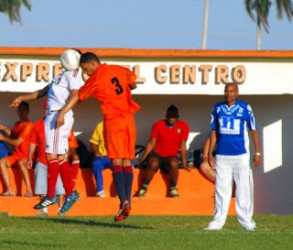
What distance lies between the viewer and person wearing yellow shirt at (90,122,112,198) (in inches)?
882

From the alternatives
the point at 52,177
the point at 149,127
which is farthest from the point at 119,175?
the point at 149,127

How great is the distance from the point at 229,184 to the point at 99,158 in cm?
718

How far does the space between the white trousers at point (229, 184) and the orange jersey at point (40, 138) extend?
5477 millimetres

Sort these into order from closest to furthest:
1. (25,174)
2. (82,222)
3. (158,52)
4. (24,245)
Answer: (24,245), (82,222), (25,174), (158,52)

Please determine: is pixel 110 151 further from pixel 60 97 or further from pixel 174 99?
pixel 174 99

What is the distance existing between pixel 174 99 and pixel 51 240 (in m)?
11.3

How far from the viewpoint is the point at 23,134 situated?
2275 centimetres

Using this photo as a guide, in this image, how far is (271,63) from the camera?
22.6m

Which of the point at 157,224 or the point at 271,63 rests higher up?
the point at 271,63

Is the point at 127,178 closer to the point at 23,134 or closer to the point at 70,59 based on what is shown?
the point at 70,59

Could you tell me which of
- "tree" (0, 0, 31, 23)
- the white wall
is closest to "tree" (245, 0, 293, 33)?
"tree" (0, 0, 31, 23)

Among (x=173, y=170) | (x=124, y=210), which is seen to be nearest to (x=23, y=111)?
(x=173, y=170)

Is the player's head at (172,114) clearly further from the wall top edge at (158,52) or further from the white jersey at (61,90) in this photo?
the white jersey at (61,90)

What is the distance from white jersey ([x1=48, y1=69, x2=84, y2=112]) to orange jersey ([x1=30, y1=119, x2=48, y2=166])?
322cm
